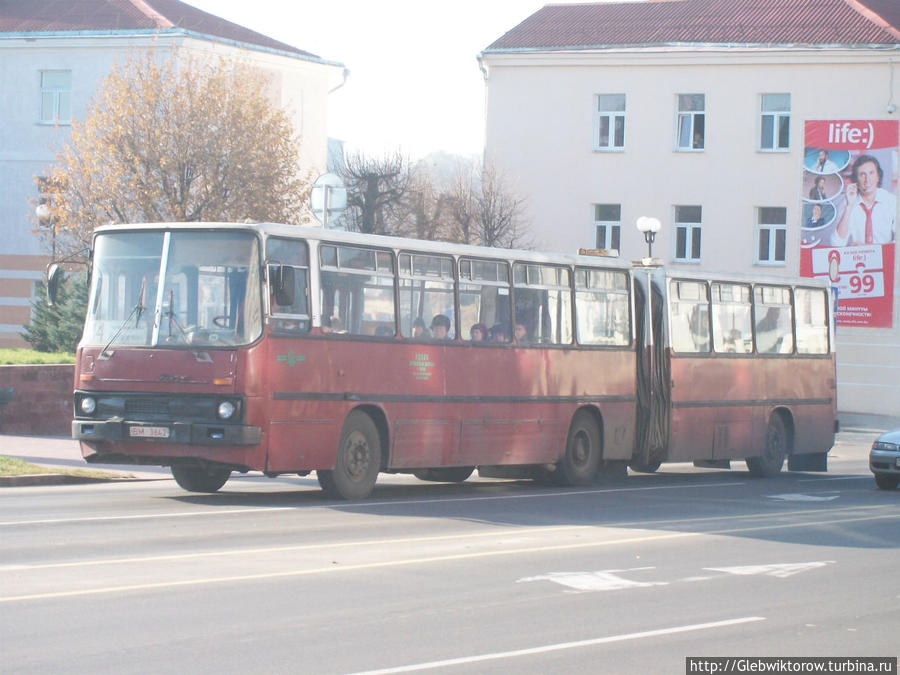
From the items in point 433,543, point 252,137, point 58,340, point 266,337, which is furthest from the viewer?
point 252,137

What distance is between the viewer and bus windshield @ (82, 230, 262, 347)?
50.7 feet

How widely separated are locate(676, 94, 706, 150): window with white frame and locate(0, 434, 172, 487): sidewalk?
85.5ft

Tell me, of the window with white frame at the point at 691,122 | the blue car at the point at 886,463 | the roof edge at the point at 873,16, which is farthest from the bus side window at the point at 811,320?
the window with white frame at the point at 691,122

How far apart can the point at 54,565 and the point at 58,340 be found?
2380 centimetres

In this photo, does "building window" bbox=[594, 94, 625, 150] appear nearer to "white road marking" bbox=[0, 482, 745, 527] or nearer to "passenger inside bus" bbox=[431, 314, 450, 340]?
"white road marking" bbox=[0, 482, 745, 527]

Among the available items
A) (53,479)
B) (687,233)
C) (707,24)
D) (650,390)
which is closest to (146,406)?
(53,479)

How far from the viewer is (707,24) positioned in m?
46.2

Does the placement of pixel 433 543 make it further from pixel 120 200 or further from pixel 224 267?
pixel 120 200

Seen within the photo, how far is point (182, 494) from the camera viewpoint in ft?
56.1

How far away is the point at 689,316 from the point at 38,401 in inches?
464

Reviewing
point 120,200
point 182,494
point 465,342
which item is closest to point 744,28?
point 120,200

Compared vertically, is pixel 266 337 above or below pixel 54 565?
above

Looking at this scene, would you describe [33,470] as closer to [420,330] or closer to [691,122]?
[420,330]

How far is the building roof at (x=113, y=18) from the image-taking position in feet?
154
